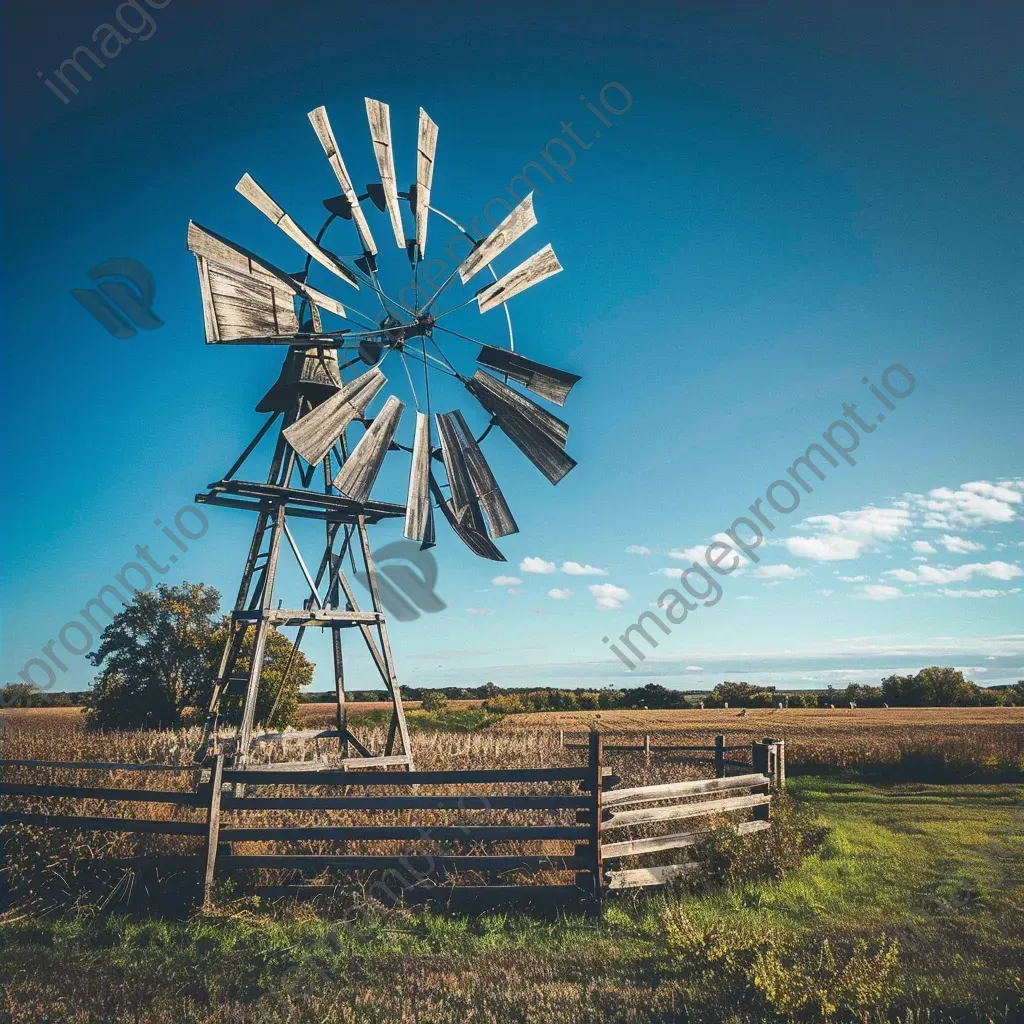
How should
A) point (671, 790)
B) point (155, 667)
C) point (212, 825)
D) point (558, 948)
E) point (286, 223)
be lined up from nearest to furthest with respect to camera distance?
point (558, 948) < point (212, 825) < point (671, 790) < point (286, 223) < point (155, 667)

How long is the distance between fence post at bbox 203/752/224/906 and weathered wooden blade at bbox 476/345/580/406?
7.15m

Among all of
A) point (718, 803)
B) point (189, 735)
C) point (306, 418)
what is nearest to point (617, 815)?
point (718, 803)

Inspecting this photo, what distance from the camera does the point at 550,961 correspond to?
6.47 m

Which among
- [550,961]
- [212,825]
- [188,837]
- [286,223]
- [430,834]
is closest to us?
[550,961]

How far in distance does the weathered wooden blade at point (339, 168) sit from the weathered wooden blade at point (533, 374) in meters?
2.72

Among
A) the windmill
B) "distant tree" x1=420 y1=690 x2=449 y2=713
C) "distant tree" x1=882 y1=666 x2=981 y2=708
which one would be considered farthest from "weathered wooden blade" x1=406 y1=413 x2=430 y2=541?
"distant tree" x1=882 y1=666 x2=981 y2=708

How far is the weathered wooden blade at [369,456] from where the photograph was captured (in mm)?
10508

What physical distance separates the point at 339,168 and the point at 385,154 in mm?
767

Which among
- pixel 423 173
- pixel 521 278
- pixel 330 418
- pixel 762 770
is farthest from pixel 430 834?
pixel 423 173

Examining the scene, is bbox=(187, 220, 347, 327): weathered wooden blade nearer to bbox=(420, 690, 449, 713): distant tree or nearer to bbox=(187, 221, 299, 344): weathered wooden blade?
bbox=(187, 221, 299, 344): weathered wooden blade

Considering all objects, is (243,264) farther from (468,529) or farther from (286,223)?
(468,529)

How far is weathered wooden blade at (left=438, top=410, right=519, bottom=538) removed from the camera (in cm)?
1180

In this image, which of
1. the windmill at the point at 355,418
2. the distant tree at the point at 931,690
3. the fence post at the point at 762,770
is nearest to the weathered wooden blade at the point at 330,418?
the windmill at the point at 355,418

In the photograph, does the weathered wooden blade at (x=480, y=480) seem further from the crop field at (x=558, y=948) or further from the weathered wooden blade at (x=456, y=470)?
the crop field at (x=558, y=948)
